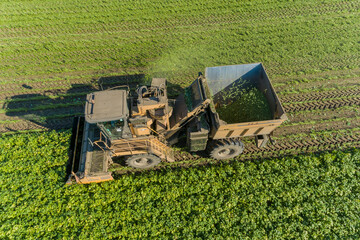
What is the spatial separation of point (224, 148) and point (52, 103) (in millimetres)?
10272

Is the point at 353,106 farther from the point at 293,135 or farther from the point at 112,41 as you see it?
the point at 112,41

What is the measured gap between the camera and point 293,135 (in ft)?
34.5

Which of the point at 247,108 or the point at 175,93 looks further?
the point at 175,93

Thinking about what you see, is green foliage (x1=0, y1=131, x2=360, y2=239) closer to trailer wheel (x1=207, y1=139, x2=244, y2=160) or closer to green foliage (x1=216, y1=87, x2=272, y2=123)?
trailer wheel (x1=207, y1=139, x2=244, y2=160)

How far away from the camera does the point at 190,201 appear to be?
8.36 meters

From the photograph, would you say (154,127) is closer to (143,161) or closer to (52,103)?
(143,161)

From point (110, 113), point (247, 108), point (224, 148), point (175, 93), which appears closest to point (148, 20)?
point (175, 93)

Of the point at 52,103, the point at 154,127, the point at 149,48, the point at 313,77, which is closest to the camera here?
the point at 154,127

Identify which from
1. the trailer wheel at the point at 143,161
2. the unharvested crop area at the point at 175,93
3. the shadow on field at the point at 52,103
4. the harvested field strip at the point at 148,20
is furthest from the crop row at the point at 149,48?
the trailer wheel at the point at 143,161

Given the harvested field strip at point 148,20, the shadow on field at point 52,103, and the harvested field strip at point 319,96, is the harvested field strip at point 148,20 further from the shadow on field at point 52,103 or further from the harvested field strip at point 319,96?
the harvested field strip at point 319,96

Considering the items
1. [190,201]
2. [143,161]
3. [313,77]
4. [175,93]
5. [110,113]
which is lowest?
[190,201]

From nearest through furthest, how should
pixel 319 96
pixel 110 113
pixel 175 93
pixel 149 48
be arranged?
1. pixel 110 113
2. pixel 319 96
3. pixel 175 93
4. pixel 149 48

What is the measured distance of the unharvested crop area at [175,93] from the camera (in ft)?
26.2

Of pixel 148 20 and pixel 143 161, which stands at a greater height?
pixel 148 20
